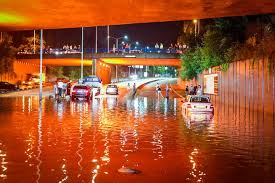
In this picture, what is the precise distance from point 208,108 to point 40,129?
12.5m

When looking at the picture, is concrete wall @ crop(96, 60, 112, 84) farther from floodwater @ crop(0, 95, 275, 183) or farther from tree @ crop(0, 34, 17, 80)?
floodwater @ crop(0, 95, 275, 183)

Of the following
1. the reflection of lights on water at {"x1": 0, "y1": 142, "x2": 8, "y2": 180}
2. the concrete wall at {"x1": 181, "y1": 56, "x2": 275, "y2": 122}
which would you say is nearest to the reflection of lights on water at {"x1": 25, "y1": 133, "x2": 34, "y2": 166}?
the reflection of lights on water at {"x1": 0, "y1": 142, "x2": 8, "y2": 180}

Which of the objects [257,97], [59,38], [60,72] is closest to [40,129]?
[257,97]

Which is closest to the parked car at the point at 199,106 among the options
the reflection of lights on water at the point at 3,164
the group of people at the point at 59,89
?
the reflection of lights on water at the point at 3,164

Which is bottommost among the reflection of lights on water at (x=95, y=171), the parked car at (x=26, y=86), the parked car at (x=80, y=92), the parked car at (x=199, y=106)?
the reflection of lights on water at (x=95, y=171)

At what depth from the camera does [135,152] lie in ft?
43.5

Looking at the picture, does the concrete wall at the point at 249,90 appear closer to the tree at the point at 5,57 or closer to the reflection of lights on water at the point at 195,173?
the reflection of lights on water at the point at 195,173

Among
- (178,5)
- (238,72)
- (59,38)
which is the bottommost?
(238,72)

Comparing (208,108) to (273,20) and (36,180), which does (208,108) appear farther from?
(36,180)

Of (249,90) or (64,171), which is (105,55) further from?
(64,171)

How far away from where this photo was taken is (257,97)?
32312 millimetres

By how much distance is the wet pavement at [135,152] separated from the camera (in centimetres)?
999

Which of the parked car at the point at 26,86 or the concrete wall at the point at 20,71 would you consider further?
the concrete wall at the point at 20,71

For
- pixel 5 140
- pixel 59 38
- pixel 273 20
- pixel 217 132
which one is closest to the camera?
pixel 5 140
